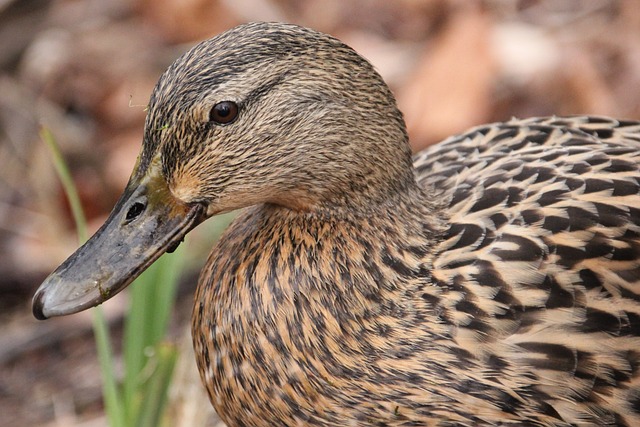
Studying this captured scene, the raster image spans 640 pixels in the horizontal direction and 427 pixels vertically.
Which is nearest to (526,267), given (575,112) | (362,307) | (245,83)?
(362,307)

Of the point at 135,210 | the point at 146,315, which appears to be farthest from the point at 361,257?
the point at 146,315

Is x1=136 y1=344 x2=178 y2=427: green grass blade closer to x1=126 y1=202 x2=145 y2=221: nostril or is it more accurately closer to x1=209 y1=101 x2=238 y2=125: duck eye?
x1=126 y1=202 x2=145 y2=221: nostril

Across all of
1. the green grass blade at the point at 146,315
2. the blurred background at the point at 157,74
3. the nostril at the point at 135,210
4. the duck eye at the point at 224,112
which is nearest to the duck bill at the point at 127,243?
the nostril at the point at 135,210

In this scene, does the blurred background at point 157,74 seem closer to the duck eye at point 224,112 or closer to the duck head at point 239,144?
the duck head at point 239,144

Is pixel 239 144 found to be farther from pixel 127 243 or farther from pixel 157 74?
pixel 157 74

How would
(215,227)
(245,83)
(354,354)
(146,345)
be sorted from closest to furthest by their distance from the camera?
(245,83), (354,354), (146,345), (215,227)

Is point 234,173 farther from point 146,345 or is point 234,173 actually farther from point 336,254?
point 146,345

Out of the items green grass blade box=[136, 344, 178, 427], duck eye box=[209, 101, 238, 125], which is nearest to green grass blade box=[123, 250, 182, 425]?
green grass blade box=[136, 344, 178, 427]
